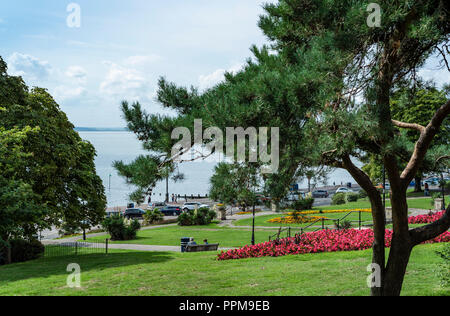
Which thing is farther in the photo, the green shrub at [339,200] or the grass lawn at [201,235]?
the green shrub at [339,200]

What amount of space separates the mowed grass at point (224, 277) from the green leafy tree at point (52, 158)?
354 centimetres

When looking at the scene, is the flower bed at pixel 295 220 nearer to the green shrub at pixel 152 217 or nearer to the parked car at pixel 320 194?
the green shrub at pixel 152 217

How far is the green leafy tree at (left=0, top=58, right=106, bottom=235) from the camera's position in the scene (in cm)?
1759

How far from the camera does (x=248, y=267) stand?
48.4 feet

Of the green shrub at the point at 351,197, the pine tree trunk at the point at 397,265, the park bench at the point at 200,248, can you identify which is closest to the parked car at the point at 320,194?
the green shrub at the point at 351,197

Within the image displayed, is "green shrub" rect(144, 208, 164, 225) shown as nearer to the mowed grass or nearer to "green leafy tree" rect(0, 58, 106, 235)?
"green leafy tree" rect(0, 58, 106, 235)

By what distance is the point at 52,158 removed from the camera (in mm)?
18469

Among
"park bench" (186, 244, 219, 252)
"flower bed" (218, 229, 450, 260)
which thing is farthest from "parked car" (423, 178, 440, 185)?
"park bench" (186, 244, 219, 252)

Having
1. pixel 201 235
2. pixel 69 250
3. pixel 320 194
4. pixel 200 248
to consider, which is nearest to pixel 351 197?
pixel 320 194

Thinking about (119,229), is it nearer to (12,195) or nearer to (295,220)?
(295,220)

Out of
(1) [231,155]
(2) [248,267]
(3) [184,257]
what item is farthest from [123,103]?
(3) [184,257]

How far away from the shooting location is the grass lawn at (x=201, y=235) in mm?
26031

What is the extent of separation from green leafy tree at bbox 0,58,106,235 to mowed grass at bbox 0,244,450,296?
11.6 ft
